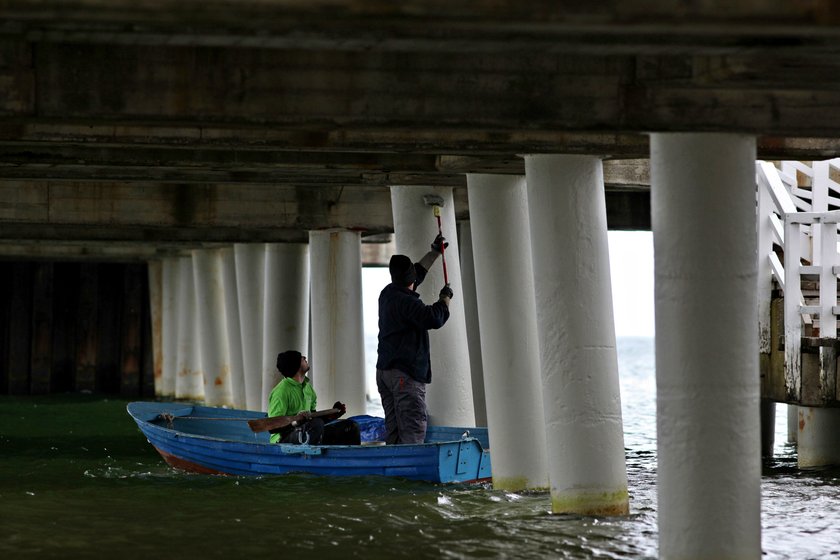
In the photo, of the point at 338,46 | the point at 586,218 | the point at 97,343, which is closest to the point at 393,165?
the point at 586,218

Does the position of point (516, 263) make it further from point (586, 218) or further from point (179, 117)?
point (179, 117)

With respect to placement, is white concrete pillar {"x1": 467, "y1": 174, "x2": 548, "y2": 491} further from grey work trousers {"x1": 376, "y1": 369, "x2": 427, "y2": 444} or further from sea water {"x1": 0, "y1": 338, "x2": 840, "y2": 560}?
grey work trousers {"x1": 376, "y1": 369, "x2": 427, "y2": 444}

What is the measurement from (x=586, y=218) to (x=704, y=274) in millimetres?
3516

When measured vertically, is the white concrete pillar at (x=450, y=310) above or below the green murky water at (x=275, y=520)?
above

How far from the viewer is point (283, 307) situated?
27.1 metres

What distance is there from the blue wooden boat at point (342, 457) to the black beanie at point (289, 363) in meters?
0.93

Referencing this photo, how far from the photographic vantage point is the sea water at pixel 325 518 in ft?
39.1

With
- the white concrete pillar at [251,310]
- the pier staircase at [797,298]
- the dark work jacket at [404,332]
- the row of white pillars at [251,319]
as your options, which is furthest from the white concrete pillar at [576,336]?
the white concrete pillar at [251,310]

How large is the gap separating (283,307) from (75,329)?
22557 millimetres

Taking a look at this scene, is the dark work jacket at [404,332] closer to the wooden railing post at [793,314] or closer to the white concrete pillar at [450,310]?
the white concrete pillar at [450,310]

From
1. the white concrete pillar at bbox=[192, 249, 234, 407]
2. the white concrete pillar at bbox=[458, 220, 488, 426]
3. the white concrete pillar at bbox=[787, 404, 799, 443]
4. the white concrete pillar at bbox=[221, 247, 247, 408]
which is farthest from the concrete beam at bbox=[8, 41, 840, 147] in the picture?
the white concrete pillar at bbox=[192, 249, 234, 407]

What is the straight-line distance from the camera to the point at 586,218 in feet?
44.7

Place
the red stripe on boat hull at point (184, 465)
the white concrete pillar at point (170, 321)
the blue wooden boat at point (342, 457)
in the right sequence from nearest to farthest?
the blue wooden boat at point (342, 457)
the red stripe on boat hull at point (184, 465)
the white concrete pillar at point (170, 321)

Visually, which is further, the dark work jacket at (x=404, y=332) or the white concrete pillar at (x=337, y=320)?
the white concrete pillar at (x=337, y=320)
